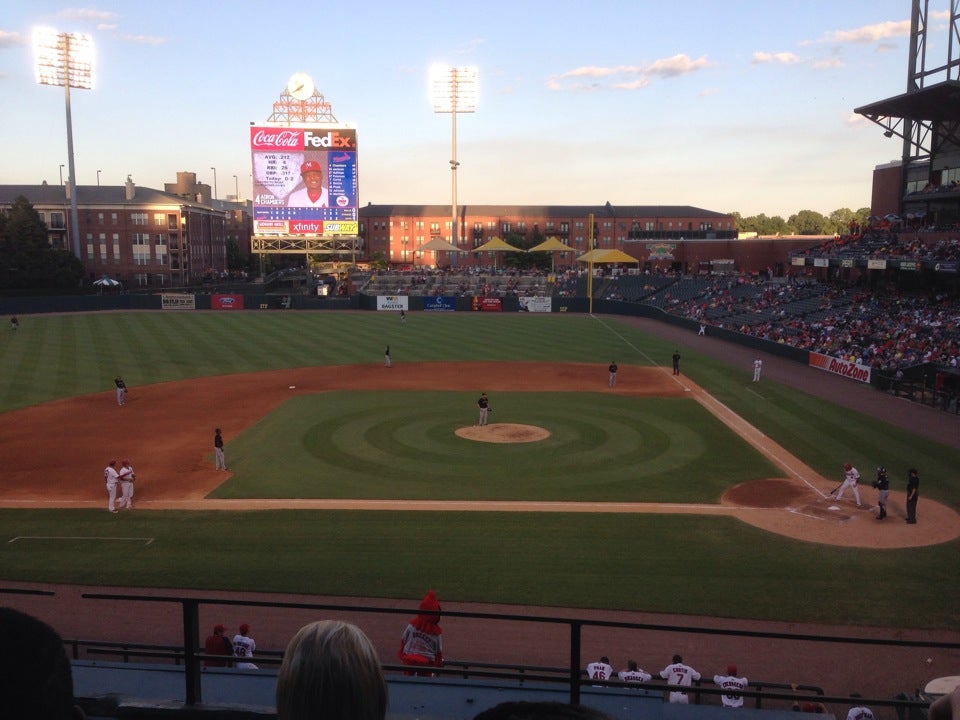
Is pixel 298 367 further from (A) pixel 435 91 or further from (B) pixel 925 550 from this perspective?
(A) pixel 435 91

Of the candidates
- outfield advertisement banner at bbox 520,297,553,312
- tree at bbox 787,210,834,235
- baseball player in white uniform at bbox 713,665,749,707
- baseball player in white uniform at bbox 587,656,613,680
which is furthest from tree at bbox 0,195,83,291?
tree at bbox 787,210,834,235

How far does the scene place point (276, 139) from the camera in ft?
195

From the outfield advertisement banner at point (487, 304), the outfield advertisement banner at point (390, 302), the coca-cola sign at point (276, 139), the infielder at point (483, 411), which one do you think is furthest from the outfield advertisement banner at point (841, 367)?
the outfield advertisement banner at point (390, 302)

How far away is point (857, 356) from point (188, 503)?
32.8 m

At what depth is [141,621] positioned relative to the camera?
1324 centimetres

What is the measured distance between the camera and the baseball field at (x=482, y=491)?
14773 millimetres

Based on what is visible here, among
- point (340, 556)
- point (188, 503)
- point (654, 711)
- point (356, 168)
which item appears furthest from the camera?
point (356, 168)

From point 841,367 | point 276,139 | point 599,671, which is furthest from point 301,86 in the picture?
point 599,671

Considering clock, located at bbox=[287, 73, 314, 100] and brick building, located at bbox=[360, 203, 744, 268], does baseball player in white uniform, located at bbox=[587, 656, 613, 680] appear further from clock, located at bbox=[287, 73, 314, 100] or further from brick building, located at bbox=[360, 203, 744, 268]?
brick building, located at bbox=[360, 203, 744, 268]

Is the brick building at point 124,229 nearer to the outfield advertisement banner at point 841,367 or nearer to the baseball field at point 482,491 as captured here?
the baseball field at point 482,491

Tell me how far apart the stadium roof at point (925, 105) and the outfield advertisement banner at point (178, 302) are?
198ft

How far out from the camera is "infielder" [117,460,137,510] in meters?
18.9

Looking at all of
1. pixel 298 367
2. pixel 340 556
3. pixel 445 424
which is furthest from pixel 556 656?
pixel 298 367

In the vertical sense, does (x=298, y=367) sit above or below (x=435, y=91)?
below
